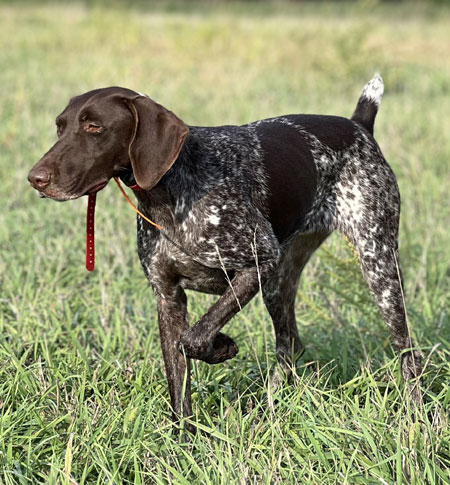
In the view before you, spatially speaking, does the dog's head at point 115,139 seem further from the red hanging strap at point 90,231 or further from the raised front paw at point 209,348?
the raised front paw at point 209,348

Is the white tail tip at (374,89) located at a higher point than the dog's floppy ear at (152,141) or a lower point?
lower

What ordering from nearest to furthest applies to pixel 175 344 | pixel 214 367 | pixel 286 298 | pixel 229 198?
pixel 229 198
pixel 175 344
pixel 214 367
pixel 286 298

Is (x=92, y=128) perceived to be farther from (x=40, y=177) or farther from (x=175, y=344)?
(x=175, y=344)

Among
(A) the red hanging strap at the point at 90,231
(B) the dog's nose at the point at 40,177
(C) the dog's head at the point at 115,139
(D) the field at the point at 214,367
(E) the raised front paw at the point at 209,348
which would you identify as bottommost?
(D) the field at the point at 214,367

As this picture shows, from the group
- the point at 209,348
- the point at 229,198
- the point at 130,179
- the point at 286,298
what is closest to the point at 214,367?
the point at 286,298

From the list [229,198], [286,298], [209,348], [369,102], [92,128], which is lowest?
[286,298]

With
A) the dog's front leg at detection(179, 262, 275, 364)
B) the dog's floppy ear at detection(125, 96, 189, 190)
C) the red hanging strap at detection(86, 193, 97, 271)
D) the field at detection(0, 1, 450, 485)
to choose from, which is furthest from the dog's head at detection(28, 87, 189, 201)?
the field at detection(0, 1, 450, 485)

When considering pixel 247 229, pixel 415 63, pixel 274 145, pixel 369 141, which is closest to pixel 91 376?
pixel 247 229

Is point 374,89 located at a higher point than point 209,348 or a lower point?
higher

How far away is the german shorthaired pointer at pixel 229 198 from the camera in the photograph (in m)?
3.46

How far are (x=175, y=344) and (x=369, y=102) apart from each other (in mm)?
1742

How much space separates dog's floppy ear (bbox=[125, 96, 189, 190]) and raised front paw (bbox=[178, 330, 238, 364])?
66cm

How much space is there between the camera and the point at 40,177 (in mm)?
3332

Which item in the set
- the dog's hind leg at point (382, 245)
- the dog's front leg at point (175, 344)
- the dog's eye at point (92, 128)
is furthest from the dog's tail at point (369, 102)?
the dog's eye at point (92, 128)
